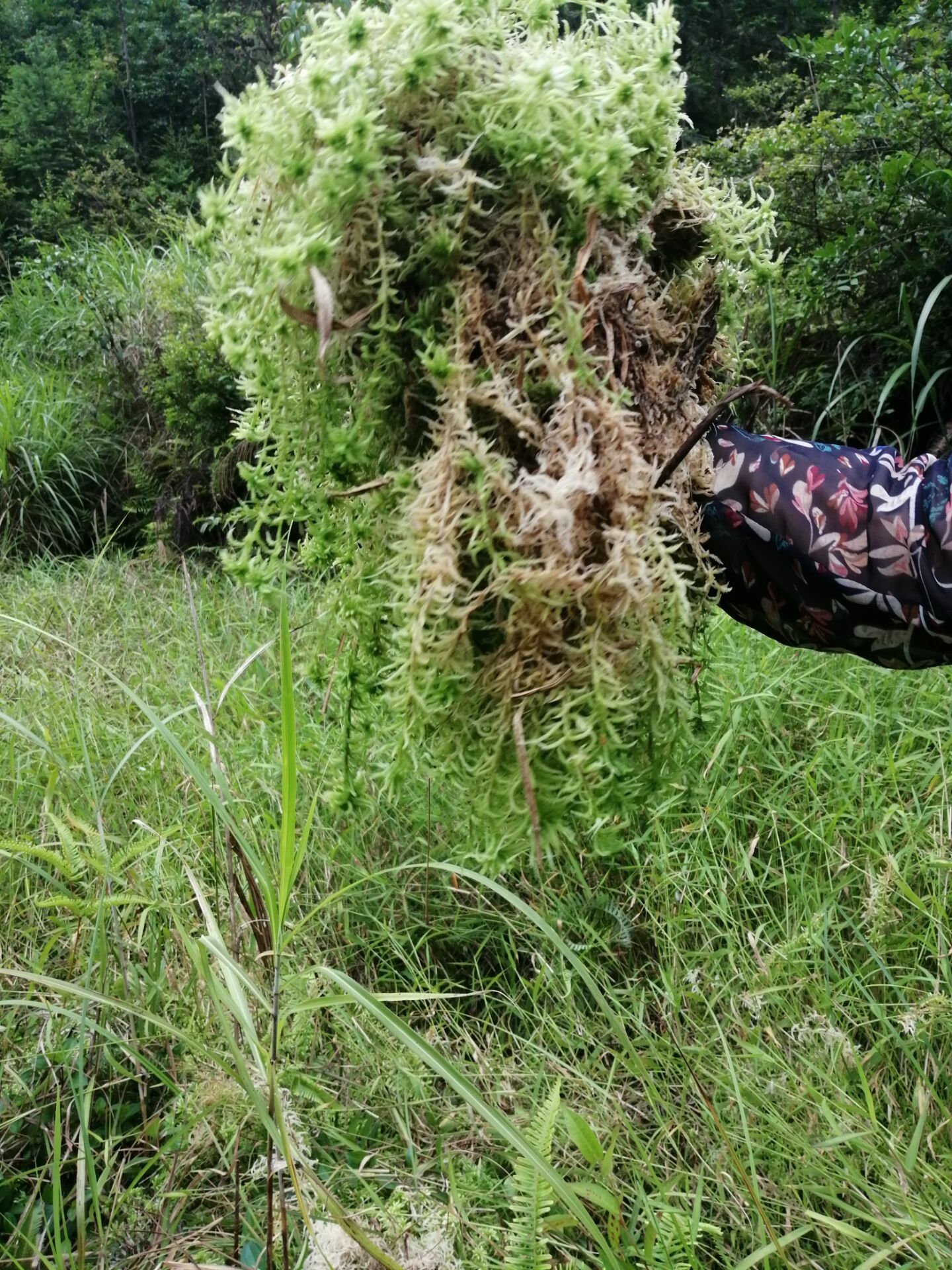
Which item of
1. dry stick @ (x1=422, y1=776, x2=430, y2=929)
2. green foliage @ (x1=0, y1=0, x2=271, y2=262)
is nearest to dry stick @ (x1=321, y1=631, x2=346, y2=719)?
dry stick @ (x1=422, y1=776, x2=430, y2=929)

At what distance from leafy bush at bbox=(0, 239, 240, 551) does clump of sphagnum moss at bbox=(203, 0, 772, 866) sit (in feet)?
9.63

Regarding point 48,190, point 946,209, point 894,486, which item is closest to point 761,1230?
point 894,486

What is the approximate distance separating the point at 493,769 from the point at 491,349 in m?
0.30

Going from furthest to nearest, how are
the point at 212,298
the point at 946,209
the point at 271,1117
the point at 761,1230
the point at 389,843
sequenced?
the point at 946,209
the point at 389,843
the point at 761,1230
the point at 271,1117
the point at 212,298

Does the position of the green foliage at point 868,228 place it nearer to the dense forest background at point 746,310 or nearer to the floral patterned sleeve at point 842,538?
the dense forest background at point 746,310

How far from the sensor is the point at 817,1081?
4.15 feet

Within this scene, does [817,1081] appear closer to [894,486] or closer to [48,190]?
[894,486]

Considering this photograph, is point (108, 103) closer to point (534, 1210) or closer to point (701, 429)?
point (701, 429)

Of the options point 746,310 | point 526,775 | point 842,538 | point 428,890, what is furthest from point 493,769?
point 428,890

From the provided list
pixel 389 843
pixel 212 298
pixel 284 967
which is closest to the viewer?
pixel 212 298

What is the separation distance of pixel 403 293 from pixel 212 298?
0.16 meters

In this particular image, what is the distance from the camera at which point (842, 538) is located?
2.58 ft

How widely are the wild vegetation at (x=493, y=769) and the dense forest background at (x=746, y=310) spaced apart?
0.02m

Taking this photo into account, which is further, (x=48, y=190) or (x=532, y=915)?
(x=48, y=190)
